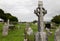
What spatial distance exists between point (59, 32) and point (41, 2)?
265cm

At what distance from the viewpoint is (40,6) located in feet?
44.7

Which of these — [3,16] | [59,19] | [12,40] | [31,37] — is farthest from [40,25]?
[3,16]

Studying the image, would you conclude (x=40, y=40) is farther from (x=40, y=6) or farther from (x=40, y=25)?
(x=40, y=6)

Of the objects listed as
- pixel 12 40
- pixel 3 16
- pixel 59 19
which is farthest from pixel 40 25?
pixel 3 16

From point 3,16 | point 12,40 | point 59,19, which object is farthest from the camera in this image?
point 3,16

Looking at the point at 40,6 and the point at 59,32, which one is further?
the point at 40,6

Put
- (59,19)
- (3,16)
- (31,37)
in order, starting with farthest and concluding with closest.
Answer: (3,16), (59,19), (31,37)

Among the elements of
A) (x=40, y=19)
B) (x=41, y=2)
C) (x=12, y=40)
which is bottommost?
(x=12, y=40)

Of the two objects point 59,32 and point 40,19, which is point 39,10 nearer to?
point 40,19

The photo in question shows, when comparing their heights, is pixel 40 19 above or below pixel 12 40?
above

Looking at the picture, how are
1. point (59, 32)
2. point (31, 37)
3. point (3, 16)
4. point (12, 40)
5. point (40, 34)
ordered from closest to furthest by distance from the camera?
point (59, 32) → point (40, 34) → point (31, 37) → point (12, 40) → point (3, 16)

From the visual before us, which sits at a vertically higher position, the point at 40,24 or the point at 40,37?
the point at 40,24

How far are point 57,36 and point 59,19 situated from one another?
5903 cm

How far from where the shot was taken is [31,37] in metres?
22.0
